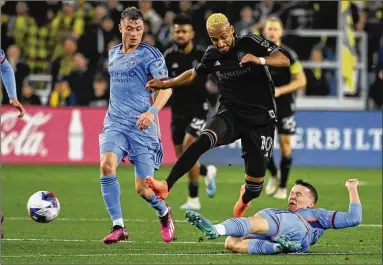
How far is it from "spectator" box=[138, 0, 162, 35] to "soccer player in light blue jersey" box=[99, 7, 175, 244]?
498 inches

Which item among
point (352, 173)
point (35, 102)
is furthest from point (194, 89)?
point (35, 102)

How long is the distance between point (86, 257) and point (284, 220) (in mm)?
1795

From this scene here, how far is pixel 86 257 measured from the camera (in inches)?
402

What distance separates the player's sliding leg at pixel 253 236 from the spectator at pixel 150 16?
556 inches

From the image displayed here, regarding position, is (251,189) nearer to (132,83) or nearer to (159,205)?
(159,205)

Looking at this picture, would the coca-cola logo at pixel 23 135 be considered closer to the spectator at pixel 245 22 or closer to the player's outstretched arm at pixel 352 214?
the spectator at pixel 245 22

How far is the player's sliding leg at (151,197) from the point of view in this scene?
11.7 metres

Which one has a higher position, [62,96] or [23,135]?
[62,96]

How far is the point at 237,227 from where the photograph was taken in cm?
1018

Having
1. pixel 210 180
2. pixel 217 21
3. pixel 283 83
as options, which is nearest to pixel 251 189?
pixel 217 21

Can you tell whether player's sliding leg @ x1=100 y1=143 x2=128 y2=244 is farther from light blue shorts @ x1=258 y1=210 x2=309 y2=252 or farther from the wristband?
light blue shorts @ x1=258 y1=210 x2=309 y2=252

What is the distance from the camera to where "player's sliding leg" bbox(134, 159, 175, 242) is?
1170cm

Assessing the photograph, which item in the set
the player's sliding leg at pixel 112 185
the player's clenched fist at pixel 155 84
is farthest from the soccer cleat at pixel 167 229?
the player's clenched fist at pixel 155 84

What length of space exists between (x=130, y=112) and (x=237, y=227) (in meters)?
2.05
